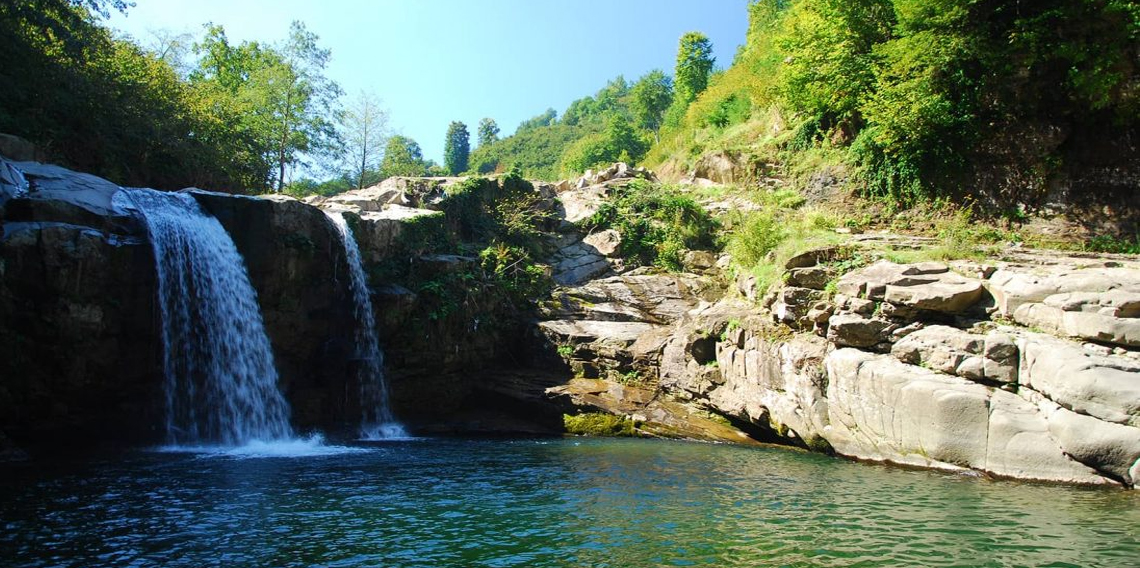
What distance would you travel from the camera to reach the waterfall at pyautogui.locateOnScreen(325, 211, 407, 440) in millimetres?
15461

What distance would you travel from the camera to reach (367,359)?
15.5m

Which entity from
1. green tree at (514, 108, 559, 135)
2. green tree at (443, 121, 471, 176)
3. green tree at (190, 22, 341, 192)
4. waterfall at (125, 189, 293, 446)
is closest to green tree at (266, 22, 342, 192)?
green tree at (190, 22, 341, 192)

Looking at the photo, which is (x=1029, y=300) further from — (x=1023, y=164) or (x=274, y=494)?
(x=274, y=494)

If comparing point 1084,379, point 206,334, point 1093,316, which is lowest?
point 1084,379

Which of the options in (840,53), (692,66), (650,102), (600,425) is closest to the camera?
(600,425)

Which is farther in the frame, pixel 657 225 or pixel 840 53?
pixel 657 225

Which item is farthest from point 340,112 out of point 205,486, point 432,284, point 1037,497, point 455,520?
point 1037,497

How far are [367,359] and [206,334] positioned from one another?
3563mm

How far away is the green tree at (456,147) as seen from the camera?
78500 mm

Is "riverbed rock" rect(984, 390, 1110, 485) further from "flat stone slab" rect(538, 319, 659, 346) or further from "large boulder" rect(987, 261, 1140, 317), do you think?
"flat stone slab" rect(538, 319, 659, 346)

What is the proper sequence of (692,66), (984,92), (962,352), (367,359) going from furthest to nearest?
(692,66), (984,92), (367,359), (962,352)

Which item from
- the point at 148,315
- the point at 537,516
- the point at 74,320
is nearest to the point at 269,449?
the point at 148,315

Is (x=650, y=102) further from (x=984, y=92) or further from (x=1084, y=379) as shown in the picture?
(x=1084, y=379)

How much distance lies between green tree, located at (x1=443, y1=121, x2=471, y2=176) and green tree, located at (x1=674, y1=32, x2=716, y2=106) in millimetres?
36670
